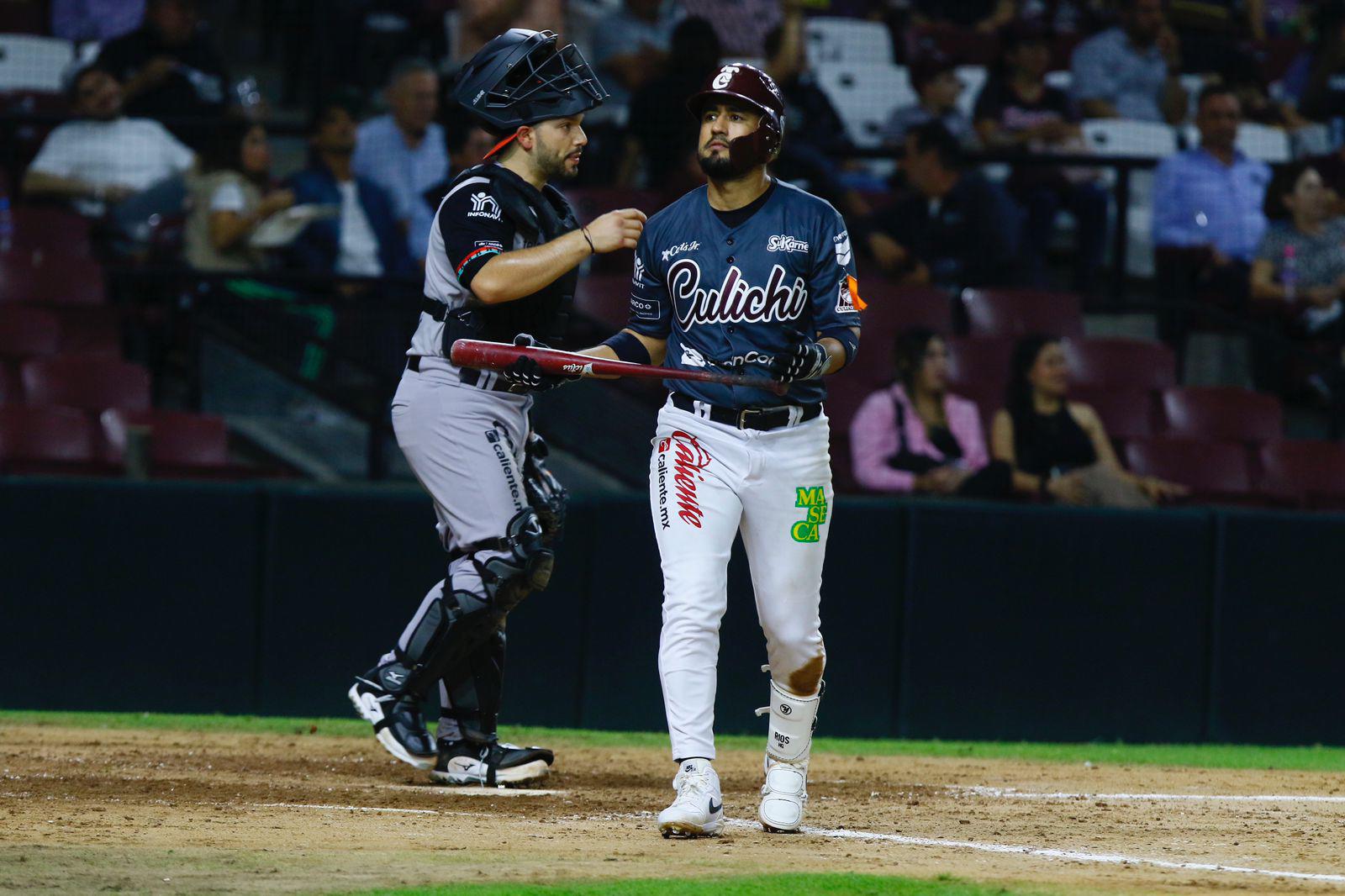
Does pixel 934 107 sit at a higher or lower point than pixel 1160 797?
higher

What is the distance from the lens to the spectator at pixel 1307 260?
1091cm

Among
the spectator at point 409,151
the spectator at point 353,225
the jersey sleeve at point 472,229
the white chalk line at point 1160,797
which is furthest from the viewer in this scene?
the spectator at point 409,151

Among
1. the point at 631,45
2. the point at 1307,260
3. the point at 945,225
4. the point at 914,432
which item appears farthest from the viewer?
the point at 631,45

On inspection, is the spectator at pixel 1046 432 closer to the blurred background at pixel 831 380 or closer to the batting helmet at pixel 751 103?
the blurred background at pixel 831 380

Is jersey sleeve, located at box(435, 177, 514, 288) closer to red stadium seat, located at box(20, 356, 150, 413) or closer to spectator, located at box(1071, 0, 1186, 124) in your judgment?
red stadium seat, located at box(20, 356, 150, 413)

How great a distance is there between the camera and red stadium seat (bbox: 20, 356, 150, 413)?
29.5ft

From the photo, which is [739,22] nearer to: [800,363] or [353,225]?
[353,225]

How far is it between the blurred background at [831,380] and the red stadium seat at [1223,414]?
17 mm

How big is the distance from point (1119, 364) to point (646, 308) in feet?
18.6

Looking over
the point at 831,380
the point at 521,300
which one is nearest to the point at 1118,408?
the point at 831,380

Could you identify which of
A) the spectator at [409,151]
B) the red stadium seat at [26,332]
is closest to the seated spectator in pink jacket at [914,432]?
the spectator at [409,151]

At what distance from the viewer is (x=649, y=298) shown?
5168 millimetres

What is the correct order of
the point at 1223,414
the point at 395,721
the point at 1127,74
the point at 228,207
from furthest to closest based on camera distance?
the point at 1127,74 < the point at 1223,414 < the point at 228,207 < the point at 395,721

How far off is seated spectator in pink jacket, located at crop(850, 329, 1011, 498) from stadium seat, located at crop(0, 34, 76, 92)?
18.4 ft
